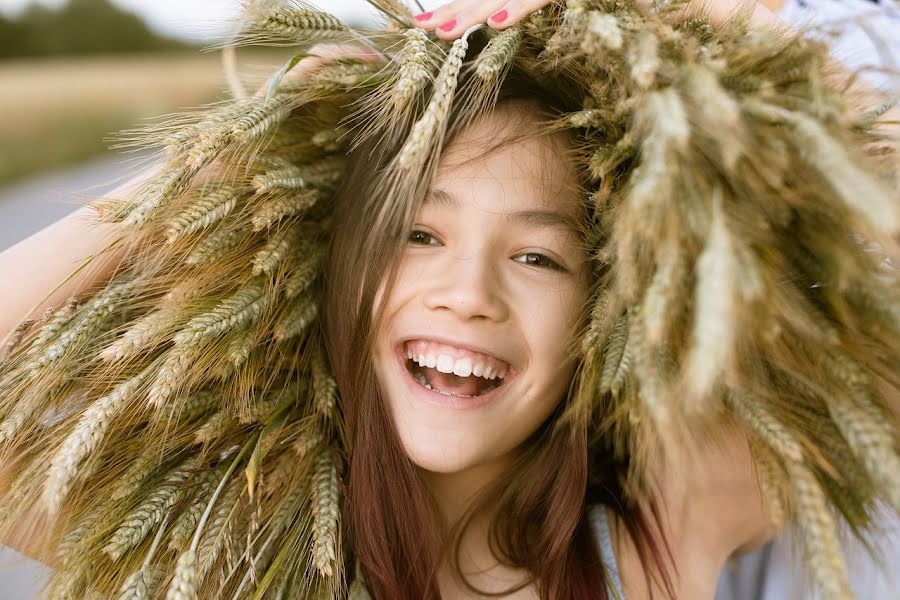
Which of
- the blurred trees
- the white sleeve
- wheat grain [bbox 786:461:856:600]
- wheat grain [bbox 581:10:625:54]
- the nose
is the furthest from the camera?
the blurred trees

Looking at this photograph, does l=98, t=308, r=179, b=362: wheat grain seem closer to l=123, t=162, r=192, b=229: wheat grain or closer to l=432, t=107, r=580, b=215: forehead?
l=123, t=162, r=192, b=229: wheat grain

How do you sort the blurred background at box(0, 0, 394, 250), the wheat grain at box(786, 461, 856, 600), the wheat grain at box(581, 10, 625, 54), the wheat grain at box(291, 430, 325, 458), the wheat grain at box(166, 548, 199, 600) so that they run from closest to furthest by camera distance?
the wheat grain at box(786, 461, 856, 600) → the wheat grain at box(581, 10, 625, 54) → the wheat grain at box(166, 548, 199, 600) → the wheat grain at box(291, 430, 325, 458) → the blurred background at box(0, 0, 394, 250)

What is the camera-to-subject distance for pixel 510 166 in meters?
1.26

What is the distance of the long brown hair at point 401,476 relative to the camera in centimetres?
133

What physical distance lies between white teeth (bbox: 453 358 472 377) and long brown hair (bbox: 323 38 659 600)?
182 mm

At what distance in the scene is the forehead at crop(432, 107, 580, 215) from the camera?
125 centimetres

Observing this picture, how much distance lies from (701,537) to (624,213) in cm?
92

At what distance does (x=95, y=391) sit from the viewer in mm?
1232

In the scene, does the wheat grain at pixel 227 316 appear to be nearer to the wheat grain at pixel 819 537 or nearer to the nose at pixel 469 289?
the nose at pixel 469 289

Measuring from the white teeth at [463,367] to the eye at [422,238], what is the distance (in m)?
0.24

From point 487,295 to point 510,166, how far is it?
0.81 feet

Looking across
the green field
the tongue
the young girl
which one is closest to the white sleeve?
the young girl

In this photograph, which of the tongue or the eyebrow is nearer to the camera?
the eyebrow

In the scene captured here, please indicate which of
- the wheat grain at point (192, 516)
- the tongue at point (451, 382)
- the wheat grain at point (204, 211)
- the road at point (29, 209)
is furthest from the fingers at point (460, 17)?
the road at point (29, 209)
